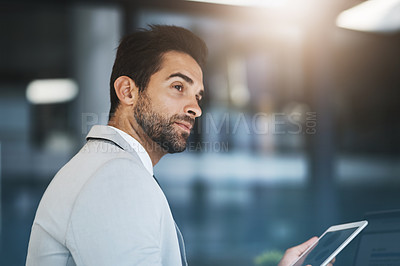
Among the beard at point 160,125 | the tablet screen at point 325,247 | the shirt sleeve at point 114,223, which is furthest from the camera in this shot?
the beard at point 160,125

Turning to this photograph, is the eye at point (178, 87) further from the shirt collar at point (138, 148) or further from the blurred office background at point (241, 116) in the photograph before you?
the blurred office background at point (241, 116)

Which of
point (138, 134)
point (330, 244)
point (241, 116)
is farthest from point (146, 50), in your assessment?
point (241, 116)

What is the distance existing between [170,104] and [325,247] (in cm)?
48

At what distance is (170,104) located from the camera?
1.00 m

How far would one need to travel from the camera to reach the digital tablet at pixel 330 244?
2.66ft

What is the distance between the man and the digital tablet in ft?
0.36

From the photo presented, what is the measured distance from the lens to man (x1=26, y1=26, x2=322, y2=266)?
72 centimetres

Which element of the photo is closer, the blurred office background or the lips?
the lips

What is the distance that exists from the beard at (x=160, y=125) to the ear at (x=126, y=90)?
18 millimetres

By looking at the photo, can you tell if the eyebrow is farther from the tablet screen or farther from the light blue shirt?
the tablet screen

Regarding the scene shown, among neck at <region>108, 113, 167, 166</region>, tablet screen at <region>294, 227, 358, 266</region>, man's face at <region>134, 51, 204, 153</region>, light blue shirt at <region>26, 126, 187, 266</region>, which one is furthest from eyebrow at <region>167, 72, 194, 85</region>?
tablet screen at <region>294, 227, 358, 266</region>

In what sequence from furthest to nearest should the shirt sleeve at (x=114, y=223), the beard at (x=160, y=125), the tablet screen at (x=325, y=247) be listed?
the beard at (x=160, y=125)
the tablet screen at (x=325, y=247)
the shirt sleeve at (x=114, y=223)

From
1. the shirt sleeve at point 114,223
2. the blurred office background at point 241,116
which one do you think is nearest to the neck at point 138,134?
the shirt sleeve at point 114,223

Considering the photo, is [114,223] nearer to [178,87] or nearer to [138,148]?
[138,148]
